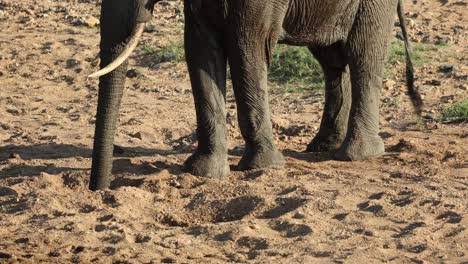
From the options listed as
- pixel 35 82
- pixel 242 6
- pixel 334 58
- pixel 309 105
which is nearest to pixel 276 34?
pixel 242 6

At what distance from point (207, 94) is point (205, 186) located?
2.07 ft

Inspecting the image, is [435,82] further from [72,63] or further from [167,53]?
[72,63]

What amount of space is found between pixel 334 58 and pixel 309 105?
167cm

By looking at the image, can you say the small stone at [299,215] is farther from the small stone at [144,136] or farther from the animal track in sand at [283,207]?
the small stone at [144,136]

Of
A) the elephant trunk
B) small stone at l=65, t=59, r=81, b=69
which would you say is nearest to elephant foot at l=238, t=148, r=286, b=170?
the elephant trunk

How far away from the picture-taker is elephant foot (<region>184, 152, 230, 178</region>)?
915cm

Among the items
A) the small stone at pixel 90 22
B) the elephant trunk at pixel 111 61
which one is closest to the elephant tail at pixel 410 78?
the elephant trunk at pixel 111 61

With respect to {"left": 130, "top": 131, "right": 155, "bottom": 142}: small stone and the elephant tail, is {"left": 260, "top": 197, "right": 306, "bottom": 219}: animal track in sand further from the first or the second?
{"left": 130, "top": 131, "right": 155, "bottom": 142}: small stone

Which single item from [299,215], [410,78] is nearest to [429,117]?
[410,78]

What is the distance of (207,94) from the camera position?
29.8 feet

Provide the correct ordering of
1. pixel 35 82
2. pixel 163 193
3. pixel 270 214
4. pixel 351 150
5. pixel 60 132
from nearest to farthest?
1. pixel 270 214
2. pixel 163 193
3. pixel 351 150
4. pixel 60 132
5. pixel 35 82

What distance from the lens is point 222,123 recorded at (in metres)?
9.25

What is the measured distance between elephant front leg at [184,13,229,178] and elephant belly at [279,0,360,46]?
0.57 metres

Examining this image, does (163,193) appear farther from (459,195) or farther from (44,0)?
(44,0)
